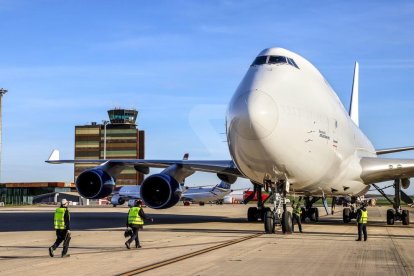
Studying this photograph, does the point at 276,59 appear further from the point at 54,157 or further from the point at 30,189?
the point at 30,189

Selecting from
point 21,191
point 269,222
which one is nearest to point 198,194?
point 21,191

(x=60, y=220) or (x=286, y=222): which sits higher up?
(x=60, y=220)

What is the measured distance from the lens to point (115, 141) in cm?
15775

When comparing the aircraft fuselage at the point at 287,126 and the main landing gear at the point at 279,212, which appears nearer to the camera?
the aircraft fuselage at the point at 287,126

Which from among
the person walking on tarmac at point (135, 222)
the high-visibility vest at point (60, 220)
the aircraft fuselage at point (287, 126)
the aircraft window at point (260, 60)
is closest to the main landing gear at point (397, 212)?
the aircraft fuselage at point (287, 126)

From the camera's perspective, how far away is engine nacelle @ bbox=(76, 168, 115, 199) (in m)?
25.8

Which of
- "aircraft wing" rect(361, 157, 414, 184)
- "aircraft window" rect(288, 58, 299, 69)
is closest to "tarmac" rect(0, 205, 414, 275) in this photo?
"aircraft wing" rect(361, 157, 414, 184)

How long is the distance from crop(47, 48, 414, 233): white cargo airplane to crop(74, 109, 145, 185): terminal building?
427ft

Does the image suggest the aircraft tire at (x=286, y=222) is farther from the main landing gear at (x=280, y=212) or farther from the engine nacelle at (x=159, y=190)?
the engine nacelle at (x=159, y=190)

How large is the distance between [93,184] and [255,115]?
38.7 feet

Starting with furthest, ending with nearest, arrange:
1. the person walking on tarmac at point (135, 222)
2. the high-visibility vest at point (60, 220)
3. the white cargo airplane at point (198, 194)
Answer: the white cargo airplane at point (198, 194), the person walking on tarmac at point (135, 222), the high-visibility vest at point (60, 220)

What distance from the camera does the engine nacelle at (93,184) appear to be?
25.8m

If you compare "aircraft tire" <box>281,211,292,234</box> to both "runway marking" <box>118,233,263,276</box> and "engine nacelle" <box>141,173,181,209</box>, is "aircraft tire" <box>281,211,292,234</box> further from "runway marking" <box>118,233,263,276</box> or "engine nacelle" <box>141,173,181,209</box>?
"engine nacelle" <box>141,173,181,209</box>

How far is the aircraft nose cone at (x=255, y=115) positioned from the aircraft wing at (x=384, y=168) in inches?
364
